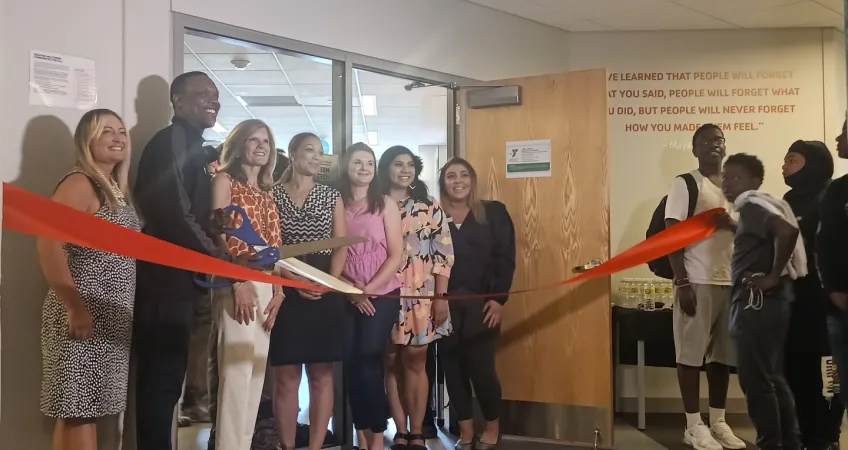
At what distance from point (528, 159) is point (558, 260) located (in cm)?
58

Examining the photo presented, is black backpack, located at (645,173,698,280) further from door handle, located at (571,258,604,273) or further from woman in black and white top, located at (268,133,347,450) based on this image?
woman in black and white top, located at (268,133,347,450)

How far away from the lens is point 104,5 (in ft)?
8.24

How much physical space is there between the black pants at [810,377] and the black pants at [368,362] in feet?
5.95

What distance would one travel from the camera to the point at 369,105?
5914 millimetres

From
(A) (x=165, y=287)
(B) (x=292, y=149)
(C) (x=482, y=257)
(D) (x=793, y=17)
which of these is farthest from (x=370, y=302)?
(D) (x=793, y=17)

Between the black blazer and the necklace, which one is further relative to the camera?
the black blazer

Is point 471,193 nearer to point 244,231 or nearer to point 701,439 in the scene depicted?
point 244,231

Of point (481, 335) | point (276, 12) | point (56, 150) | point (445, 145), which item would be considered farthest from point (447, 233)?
point (56, 150)

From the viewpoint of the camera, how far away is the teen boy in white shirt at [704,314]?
3189 mm

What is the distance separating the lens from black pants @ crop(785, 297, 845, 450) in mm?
2801

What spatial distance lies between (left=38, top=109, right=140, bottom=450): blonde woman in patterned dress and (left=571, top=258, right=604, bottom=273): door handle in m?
2.09

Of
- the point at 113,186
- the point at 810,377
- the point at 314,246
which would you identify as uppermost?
the point at 113,186

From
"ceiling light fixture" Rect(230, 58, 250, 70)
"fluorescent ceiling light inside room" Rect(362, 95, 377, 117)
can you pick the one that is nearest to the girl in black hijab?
"ceiling light fixture" Rect(230, 58, 250, 70)

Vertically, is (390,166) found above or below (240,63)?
below
